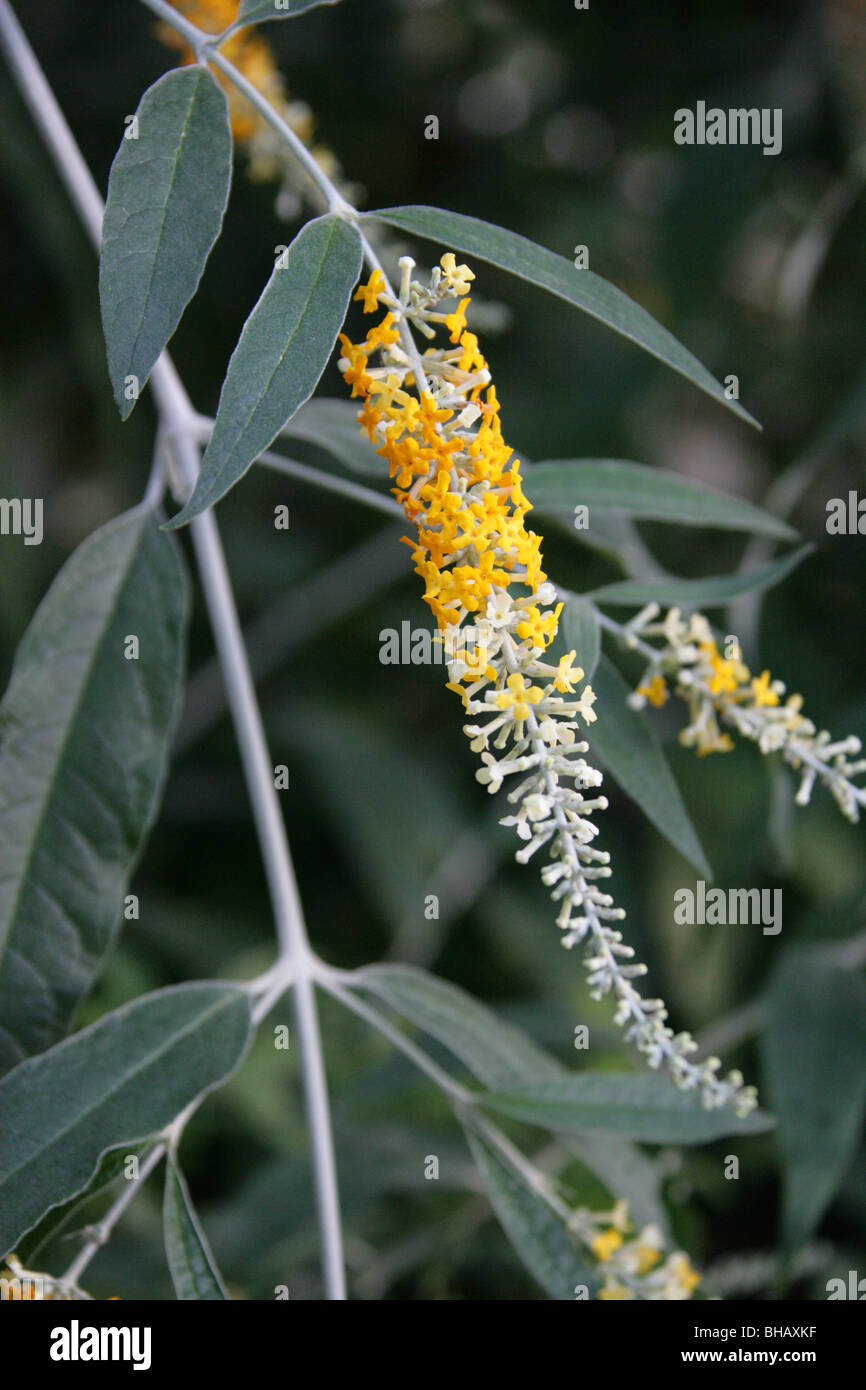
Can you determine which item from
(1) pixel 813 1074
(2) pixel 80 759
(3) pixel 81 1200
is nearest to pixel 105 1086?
(3) pixel 81 1200

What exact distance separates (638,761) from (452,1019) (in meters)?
0.34

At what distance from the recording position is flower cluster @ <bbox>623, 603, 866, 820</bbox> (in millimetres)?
864

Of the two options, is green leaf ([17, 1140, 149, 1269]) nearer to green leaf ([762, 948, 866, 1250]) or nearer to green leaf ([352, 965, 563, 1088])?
green leaf ([352, 965, 563, 1088])

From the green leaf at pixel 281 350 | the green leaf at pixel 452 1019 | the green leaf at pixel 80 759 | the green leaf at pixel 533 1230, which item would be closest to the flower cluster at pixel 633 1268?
the green leaf at pixel 533 1230

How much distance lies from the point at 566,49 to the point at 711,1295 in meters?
1.74

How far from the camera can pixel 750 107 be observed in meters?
1.91

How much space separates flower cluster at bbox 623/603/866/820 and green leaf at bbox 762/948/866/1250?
1.58ft

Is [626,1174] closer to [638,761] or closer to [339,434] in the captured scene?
[638,761]

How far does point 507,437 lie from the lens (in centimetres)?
194

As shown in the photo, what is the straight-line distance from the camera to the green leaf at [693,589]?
94 cm

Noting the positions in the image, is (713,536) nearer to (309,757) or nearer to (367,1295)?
(309,757)

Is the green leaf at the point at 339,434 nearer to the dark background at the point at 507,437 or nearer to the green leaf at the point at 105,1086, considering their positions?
the green leaf at the point at 105,1086

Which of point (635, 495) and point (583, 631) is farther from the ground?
point (635, 495)

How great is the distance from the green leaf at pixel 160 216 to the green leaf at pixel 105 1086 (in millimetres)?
504
